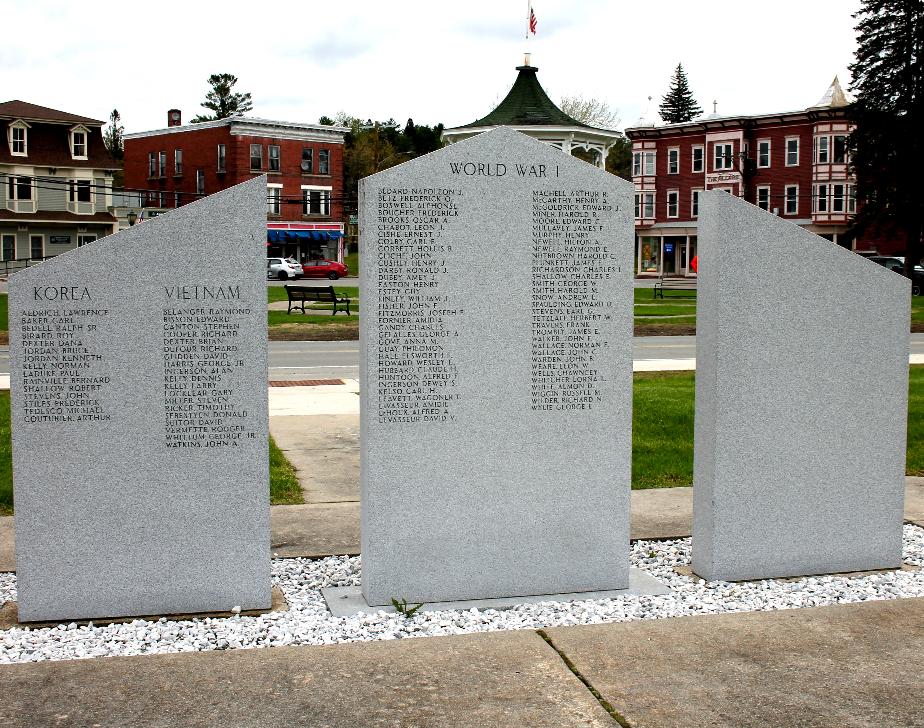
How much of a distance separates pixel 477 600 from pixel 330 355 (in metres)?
14.9

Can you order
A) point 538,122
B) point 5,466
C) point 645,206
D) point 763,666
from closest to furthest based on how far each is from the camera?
point 763,666 → point 5,466 → point 538,122 → point 645,206

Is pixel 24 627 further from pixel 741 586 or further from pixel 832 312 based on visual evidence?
pixel 832 312

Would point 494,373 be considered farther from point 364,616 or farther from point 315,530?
point 315,530

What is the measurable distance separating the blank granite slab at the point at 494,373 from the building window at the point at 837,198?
64.7 m

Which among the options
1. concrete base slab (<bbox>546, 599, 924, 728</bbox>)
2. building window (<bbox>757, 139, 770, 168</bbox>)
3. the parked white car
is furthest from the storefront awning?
concrete base slab (<bbox>546, 599, 924, 728</bbox>)

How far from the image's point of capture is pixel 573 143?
46.1 m

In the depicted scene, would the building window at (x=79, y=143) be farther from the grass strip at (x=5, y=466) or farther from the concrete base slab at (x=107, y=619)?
the concrete base slab at (x=107, y=619)

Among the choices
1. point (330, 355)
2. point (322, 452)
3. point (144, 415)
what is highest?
point (144, 415)

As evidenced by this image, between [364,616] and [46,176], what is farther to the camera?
[46,176]

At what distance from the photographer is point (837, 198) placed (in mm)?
66938

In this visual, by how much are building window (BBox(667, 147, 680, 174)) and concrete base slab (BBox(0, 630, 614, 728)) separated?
7093 centimetres

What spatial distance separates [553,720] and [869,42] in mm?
55660

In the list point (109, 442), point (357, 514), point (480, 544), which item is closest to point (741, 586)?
point (480, 544)

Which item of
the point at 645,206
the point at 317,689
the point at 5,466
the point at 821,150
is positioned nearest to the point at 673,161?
the point at 645,206
